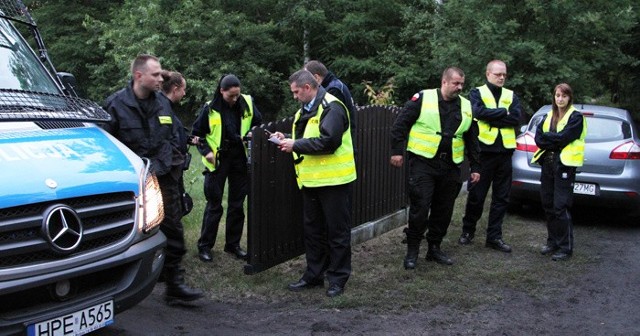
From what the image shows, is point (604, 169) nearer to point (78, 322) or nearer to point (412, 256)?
point (412, 256)

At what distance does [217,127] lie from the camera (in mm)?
6434

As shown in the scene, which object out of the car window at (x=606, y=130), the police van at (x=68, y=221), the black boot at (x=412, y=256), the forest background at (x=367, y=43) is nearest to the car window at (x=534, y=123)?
the car window at (x=606, y=130)

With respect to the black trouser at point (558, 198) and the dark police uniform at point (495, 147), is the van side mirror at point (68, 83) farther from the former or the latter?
the black trouser at point (558, 198)

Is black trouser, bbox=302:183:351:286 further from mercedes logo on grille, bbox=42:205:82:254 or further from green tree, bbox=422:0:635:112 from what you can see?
green tree, bbox=422:0:635:112

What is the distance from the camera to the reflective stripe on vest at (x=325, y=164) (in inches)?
209

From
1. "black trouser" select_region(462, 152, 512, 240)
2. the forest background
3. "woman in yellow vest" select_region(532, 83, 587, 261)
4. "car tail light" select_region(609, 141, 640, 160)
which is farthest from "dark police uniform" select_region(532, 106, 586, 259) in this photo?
the forest background

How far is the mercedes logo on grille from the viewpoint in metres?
3.38

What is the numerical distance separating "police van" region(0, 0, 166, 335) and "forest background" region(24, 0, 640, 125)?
379 inches

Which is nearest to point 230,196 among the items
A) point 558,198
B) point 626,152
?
point 558,198

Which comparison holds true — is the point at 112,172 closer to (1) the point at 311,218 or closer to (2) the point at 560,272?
(1) the point at 311,218

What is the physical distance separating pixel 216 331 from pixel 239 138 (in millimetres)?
2353

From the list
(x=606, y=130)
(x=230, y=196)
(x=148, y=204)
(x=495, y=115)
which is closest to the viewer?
(x=148, y=204)

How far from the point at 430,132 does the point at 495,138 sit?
123cm

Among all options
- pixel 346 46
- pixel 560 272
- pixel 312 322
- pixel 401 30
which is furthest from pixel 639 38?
pixel 312 322
